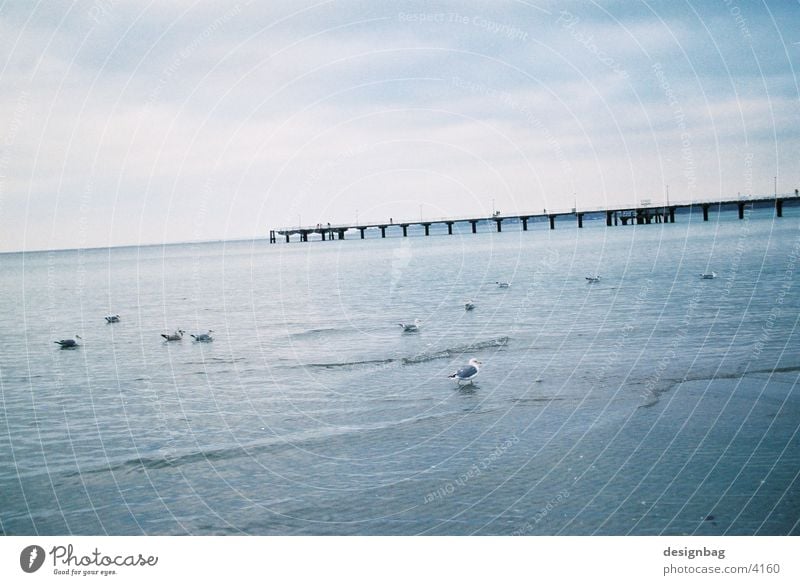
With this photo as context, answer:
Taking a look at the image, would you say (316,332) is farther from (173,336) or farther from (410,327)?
(173,336)

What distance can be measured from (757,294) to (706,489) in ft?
62.0

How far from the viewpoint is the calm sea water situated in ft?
26.7

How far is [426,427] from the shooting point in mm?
11328

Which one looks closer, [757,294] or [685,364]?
[685,364]

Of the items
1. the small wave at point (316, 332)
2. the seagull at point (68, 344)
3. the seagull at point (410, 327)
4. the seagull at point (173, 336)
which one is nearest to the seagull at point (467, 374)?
the seagull at point (410, 327)

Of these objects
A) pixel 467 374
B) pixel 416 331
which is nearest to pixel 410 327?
pixel 416 331

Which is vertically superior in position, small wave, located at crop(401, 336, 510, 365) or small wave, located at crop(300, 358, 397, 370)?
small wave, located at crop(401, 336, 510, 365)

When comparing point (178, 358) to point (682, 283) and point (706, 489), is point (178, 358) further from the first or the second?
point (682, 283)

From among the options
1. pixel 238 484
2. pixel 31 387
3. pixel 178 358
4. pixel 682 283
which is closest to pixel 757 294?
pixel 682 283

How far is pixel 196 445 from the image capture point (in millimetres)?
11188

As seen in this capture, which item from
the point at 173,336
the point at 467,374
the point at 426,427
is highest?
the point at 467,374

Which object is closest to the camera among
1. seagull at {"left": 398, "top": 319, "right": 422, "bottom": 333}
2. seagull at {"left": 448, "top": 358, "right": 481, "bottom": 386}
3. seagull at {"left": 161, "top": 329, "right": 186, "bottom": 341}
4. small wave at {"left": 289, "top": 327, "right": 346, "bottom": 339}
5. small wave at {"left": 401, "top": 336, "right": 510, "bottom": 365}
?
seagull at {"left": 448, "top": 358, "right": 481, "bottom": 386}

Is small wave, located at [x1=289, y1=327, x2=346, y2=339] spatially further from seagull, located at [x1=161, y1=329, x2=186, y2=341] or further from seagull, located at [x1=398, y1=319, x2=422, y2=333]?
seagull, located at [x1=161, y1=329, x2=186, y2=341]

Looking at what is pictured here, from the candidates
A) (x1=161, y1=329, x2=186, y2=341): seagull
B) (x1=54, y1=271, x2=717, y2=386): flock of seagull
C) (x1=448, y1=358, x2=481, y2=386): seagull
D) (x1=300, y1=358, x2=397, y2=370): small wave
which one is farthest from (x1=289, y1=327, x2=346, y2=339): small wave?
(x1=448, y1=358, x2=481, y2=386): seagull
